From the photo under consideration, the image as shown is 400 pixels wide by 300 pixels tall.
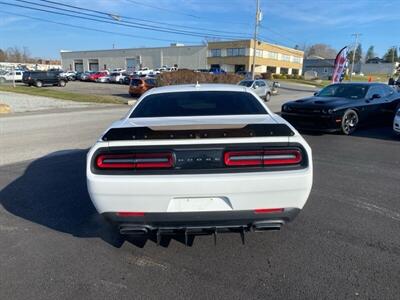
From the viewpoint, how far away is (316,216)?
162 inches

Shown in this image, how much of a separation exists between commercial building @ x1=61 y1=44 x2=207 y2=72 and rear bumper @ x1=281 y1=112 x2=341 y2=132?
66.5 meters

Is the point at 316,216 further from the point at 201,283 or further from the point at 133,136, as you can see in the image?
the point at 133,136

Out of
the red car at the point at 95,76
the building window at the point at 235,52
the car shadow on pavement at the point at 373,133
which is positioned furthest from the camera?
the building window at the point at 235,52

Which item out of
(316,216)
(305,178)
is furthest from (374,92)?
(305,178)

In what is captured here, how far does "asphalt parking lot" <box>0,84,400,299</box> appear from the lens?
273 centimetres

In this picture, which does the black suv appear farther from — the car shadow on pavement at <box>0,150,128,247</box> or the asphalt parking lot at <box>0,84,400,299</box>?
the asphalt parking lot at <box>0,84,400,299</box>

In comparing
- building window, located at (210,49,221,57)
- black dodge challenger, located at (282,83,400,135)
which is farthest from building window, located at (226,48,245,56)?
black dodge challenger, located at (282,83,400,135)

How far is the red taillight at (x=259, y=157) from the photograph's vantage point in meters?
2.78

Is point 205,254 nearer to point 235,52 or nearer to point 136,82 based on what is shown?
point 136,82

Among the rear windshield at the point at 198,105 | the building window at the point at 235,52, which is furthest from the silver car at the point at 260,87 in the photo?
the building window at the point at 235,52

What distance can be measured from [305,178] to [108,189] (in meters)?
1.65

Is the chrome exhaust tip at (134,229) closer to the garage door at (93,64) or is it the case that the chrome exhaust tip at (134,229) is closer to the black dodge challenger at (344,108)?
the black dodge challenger at (344,108)

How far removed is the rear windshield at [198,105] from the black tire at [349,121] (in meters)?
6.01

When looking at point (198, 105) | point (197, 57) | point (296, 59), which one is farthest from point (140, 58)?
point (198, 105)
